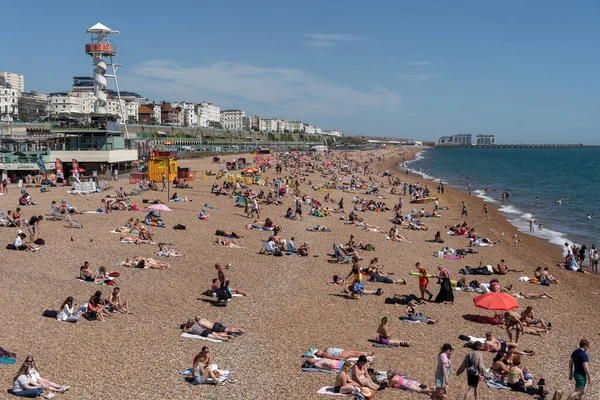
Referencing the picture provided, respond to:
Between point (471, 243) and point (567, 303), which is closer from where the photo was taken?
point (567, 303)

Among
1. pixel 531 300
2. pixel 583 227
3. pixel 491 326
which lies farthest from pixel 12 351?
pixel 583 227

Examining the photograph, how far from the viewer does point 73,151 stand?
1328 inches

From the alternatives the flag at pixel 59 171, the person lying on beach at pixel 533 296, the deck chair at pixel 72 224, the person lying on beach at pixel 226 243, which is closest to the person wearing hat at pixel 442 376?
the person lying on beach at pixel 533 296

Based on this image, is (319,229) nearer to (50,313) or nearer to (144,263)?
(144,263)

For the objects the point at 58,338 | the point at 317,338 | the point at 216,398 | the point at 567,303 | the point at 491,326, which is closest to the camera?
the point at 216,398

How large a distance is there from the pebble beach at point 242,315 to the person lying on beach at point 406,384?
124 mm

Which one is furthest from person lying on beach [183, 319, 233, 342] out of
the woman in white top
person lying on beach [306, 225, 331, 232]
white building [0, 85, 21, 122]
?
white building [0, 85, 21, 122]

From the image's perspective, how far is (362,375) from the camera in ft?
25.5

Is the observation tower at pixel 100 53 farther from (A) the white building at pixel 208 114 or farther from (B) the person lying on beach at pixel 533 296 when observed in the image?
(A) the white building at pixel 208 114

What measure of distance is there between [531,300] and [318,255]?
623cm

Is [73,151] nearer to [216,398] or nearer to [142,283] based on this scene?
[142,283]

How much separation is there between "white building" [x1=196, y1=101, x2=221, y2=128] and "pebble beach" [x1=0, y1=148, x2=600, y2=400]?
142m

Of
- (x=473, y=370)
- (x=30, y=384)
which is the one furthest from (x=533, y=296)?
(x=30, y=384)

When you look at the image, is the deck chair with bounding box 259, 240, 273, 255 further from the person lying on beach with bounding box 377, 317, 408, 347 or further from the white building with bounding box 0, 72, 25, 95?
the white building with bounding box 0, 72, 25, 95
